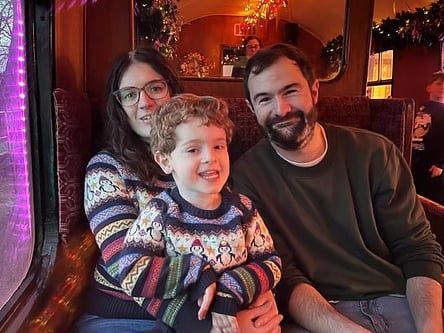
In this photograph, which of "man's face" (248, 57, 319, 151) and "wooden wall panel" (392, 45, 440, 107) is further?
"wooden wall panel" (392, 45, 440, 107)

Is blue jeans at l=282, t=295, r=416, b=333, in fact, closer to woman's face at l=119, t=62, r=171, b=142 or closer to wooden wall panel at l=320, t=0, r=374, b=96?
woman's face at l=119, t=62, r=171, b=142

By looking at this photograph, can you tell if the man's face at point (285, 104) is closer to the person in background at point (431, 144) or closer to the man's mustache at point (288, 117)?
the man's mustache at point (288, 117)

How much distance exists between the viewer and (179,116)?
3.95 feet

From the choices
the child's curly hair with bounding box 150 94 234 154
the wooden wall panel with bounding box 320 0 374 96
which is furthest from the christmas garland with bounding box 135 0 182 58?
the child's curly hair with bounding box 150 94 234 154

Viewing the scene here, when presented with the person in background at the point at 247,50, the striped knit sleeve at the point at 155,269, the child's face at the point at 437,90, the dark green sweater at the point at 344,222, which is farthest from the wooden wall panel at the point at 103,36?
the child's face at the point at 437,90

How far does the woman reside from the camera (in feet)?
4.26

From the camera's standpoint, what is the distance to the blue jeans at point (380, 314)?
153 cm

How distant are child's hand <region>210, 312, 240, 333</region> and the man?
0.36m

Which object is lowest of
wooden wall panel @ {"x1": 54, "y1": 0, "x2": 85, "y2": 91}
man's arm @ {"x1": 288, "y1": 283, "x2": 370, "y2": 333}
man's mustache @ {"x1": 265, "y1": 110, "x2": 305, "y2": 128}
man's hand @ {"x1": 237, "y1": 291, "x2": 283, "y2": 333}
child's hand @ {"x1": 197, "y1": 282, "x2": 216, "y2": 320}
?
man's arm @ {"x1": 288, "y1": 283, "x2": 370, "y2": 333}

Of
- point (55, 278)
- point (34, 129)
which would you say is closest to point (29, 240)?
point (55, 278)

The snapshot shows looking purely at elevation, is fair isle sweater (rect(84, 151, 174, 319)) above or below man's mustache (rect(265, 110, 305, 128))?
below

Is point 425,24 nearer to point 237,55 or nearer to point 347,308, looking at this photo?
point 237,55

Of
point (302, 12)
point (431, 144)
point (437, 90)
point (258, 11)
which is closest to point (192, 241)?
point (258, 11)

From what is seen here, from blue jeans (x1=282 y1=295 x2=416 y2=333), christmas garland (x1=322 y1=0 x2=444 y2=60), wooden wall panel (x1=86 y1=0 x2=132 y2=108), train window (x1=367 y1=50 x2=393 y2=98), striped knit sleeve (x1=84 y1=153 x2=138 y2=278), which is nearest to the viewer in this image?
striped knit sleeve (x1=84 y1=153 x2=138 y2=278)
